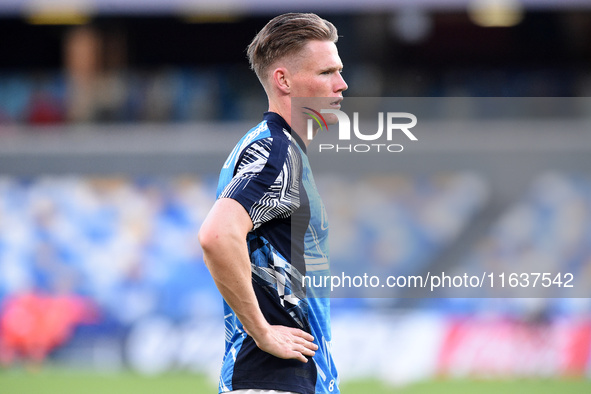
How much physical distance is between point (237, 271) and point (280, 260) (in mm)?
183

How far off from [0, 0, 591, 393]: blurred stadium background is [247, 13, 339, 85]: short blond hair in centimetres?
569

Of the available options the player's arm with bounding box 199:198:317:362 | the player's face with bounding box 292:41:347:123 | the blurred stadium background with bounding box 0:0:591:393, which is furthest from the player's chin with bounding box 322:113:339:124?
the blurred stadium background with bounding box 0:0:591:393

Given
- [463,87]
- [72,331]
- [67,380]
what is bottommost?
[67,380]

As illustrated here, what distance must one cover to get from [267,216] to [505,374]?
6.44 metres

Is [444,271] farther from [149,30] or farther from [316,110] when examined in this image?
[316,110]

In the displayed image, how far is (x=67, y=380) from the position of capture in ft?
26.8

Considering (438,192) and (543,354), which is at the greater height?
(438,192)

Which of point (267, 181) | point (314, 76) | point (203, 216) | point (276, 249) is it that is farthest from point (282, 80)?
point (203, 216)

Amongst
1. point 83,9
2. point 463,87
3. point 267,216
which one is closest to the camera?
point 267,216

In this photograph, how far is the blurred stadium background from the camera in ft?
26.5

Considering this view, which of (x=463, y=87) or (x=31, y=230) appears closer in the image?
(x=31, y=230)

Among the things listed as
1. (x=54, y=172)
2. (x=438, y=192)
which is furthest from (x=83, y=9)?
(x=438, y=192)

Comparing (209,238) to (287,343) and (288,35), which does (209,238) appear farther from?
(288,35)

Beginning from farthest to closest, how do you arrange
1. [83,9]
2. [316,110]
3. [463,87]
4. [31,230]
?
[83,9], [463,87], [31,230], [316,110]
